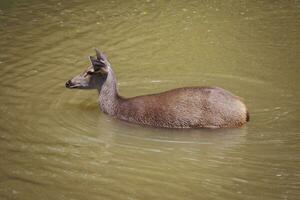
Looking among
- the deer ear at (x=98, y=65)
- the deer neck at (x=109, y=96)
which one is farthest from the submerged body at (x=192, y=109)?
the deer ear at (x=98, y=65)

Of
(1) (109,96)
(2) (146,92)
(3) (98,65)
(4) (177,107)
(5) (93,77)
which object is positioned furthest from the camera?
(2) (146,92)

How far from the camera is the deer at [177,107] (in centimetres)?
801

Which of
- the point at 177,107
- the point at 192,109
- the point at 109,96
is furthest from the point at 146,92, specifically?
the point at 192,109

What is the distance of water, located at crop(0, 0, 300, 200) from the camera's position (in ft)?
21.8

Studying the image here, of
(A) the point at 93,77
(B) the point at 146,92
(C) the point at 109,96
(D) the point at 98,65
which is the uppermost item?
(D) the point at 98,65

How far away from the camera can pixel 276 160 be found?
7.12 m

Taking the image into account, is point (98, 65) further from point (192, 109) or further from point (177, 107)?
point (192, 109)

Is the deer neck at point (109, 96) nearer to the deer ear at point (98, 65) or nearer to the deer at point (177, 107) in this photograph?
the deer at point (177, 107)

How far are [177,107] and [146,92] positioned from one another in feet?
5.50

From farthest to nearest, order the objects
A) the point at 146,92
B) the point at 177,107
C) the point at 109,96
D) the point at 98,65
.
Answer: the point at 146,92 < the point at 109,96 < the point at 98,65 < the point at 177,107

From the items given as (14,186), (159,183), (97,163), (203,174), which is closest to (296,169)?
(203,174)

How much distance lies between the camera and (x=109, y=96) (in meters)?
8.95

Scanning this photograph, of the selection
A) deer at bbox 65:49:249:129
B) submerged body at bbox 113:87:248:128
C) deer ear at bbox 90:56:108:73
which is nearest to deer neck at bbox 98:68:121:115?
deer at bbox 65:49:249:129

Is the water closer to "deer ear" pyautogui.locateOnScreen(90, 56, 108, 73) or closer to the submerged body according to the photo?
the submerged body
